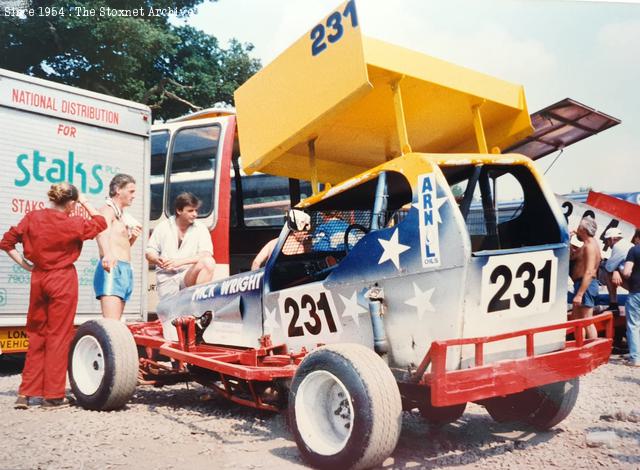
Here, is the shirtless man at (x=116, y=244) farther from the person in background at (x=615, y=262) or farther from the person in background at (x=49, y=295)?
the person in background at (x=615, y=262)

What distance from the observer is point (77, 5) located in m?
6.10

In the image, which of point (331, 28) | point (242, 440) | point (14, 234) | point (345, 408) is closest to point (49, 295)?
point (14, 234)

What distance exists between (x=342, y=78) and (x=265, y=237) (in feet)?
16.9

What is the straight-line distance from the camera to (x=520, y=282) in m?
3.32

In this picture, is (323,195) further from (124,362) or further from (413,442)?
(124,362)

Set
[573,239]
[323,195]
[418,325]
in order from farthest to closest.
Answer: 1. [573,239]
2. [323,195]
3. [418,325]

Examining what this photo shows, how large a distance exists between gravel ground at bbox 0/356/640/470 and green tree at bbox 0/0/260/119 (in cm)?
341

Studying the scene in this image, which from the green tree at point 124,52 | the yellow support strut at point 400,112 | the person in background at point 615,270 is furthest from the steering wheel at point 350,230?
the person in background at point 615,270

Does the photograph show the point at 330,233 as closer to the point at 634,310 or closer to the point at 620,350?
the point at 634,310

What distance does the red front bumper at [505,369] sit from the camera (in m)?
2.87

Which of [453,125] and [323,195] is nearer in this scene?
[323,195]

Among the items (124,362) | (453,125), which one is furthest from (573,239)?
(124,362)

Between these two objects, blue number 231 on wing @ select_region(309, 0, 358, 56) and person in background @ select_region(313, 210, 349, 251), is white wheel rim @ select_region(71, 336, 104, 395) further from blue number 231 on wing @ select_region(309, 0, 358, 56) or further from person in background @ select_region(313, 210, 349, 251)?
blue number 231 on wing @ select_region(309, 0, 358, 56)

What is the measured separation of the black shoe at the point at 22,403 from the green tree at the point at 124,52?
11.1 ft
